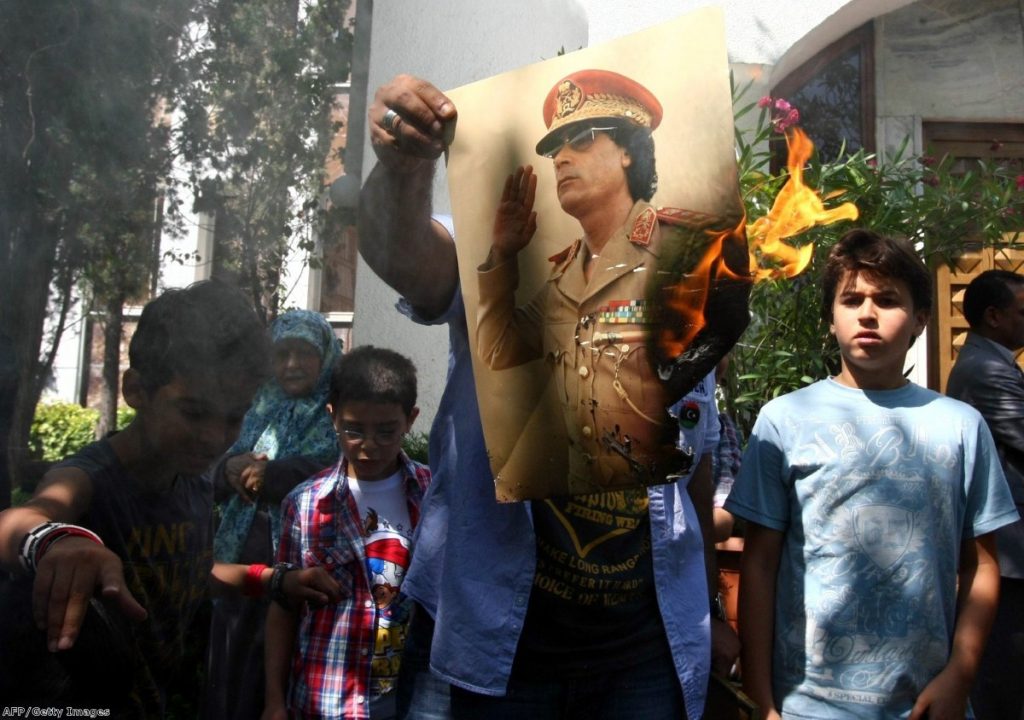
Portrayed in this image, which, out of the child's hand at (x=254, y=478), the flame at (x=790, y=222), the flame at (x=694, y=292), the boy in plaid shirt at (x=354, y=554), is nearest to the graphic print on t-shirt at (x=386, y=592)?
the boy in plaid shirt at (x=354, y=554)

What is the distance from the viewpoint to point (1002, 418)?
126 inches

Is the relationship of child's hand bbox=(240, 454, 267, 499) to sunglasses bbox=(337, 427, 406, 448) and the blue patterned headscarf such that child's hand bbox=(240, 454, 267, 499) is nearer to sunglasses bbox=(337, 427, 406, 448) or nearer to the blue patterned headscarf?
the blue patterned headscarf

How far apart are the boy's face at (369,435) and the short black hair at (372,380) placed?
2 centimetres

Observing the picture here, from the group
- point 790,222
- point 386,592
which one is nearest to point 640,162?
point 386,592

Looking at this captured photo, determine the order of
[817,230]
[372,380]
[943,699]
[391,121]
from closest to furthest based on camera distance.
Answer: [391,121], [943,699], [372,380], [817,230]

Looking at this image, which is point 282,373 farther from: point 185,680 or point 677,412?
point 677,412

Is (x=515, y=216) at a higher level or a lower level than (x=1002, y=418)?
higher

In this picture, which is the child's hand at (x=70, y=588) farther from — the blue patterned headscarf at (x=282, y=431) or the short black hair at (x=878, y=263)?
the short black hair at (x=878, y=263)

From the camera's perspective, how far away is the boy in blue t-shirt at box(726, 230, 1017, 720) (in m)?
1.87

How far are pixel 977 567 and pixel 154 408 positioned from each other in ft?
5.60

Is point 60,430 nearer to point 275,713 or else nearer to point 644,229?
point 275,713

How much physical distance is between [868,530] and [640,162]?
988 mm

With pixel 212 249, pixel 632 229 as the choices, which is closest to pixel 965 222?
pixel 632 229

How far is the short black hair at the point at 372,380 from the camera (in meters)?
2.28
